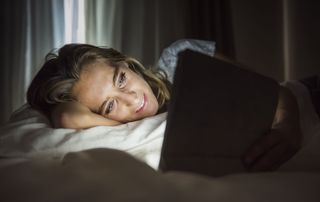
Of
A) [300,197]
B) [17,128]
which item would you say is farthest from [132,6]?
[300,197]

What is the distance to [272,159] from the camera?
0.63 m

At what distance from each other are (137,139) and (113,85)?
32 centimetres

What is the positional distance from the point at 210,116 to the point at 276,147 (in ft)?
0.51

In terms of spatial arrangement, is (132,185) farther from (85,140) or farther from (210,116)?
(85,140)

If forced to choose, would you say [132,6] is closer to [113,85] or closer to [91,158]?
[113,85]

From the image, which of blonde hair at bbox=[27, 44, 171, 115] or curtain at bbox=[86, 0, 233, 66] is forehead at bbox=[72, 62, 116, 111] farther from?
curtain at bbox=[86, 0, 233, 66]

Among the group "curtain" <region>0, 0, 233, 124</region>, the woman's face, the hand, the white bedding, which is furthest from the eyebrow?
"curtain" <region>0, 0, 233, 124</region>

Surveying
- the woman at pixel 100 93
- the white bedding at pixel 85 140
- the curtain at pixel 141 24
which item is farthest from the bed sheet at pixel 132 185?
the curtain at pixel 141 24

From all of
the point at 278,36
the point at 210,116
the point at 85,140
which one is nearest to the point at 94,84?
the point at 85,140

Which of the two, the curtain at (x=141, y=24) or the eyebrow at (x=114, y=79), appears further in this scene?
the curtain at (x=141, y=24)

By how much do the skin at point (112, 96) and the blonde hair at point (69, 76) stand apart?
0.10 ft

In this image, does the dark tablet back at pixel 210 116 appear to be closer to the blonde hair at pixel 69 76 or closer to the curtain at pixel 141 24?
the blonde hair at pixel 69 76

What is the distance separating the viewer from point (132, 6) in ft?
6.23

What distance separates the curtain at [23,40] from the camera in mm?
1748
